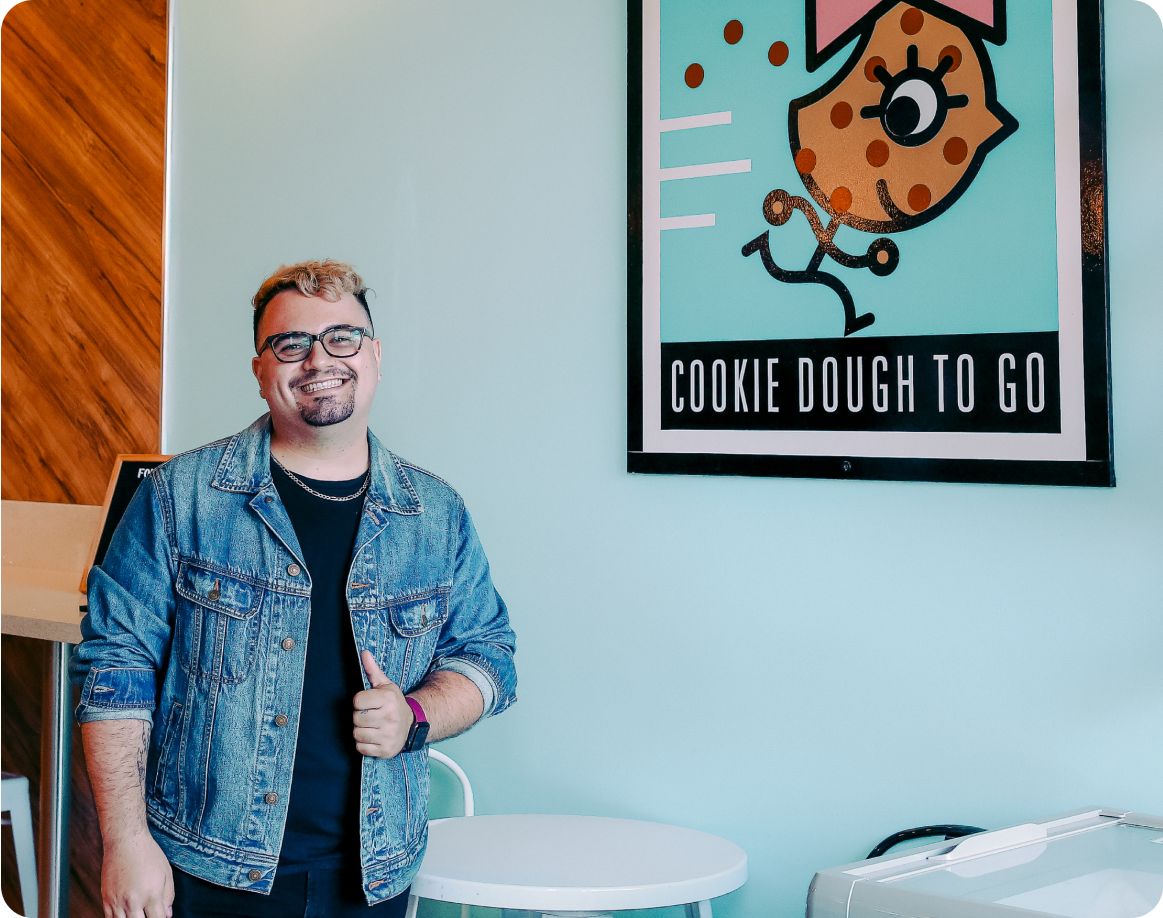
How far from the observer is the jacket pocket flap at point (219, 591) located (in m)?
1.43

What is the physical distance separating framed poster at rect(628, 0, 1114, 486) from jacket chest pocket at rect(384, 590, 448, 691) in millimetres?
456

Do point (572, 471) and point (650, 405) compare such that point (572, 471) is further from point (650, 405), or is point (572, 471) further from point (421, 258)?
point (421, 258)

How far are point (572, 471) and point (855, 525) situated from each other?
0.51 m

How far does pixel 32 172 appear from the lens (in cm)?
278

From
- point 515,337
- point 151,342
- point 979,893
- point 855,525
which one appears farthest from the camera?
point 151,342

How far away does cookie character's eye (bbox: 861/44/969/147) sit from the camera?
1.60 m

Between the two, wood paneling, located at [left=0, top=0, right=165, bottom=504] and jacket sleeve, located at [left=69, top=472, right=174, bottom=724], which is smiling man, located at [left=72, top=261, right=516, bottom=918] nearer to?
jacket sleeve, located at [left=69, top=472, right=174, bottom=724]

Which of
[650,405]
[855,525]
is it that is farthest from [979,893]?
[650,405]

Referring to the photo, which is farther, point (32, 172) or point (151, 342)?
point (32, 172)

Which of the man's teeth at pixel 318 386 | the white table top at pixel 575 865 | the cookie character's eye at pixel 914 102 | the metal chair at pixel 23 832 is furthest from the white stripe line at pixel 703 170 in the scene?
the metal chair at pixel 23 832

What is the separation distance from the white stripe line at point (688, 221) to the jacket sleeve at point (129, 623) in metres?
0.90

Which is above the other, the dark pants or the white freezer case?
the white freezer case

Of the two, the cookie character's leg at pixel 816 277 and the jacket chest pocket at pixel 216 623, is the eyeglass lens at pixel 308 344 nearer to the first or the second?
the jacket chest pocket at pixel 216 623

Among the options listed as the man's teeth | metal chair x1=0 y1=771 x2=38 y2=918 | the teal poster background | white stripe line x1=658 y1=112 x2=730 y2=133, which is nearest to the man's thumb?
the man's teeth
